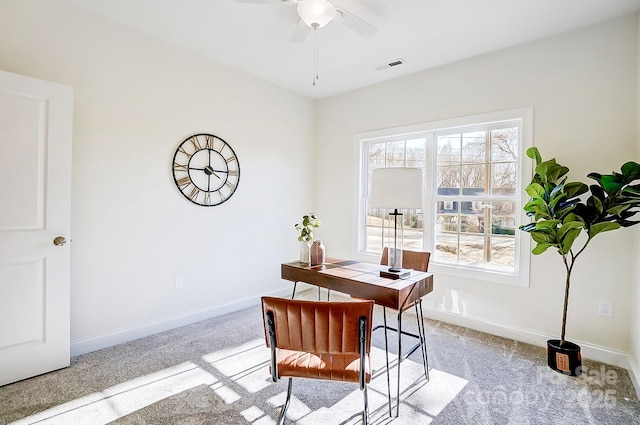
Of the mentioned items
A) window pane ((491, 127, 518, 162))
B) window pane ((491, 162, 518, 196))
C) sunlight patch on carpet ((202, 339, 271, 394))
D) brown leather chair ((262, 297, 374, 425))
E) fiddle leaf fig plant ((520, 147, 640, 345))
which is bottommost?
sunlight patch on carpet ((202, 339, 271, 394))

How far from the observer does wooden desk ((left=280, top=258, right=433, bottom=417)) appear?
1974 mm

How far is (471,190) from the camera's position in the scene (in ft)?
11.0

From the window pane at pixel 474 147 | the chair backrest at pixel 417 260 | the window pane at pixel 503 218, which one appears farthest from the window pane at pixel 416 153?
the chair backrest at pixel 417 260

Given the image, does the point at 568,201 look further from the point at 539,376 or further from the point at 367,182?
the point at 367,182

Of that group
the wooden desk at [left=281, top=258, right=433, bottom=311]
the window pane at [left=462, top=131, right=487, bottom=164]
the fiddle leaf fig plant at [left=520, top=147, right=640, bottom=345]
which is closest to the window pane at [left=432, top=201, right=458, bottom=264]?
the window pane at [left=462, top=131, right=487, bottom=164]

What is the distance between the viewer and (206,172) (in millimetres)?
3367

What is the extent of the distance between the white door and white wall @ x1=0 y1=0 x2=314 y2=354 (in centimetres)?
24

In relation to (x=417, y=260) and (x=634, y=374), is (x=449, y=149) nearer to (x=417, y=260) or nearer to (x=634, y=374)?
(x=417, y=260)

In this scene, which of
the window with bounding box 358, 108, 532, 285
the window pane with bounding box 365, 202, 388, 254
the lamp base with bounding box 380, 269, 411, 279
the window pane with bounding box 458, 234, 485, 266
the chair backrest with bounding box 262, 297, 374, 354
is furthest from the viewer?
the window pane with bounding box 365, 202, 388, 254

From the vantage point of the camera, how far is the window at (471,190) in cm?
306

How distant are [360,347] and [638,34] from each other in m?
3.12

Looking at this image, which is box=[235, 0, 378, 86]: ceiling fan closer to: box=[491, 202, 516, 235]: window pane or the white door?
the white door

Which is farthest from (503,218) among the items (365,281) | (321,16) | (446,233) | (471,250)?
(321,16)

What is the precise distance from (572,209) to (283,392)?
7.80ft
